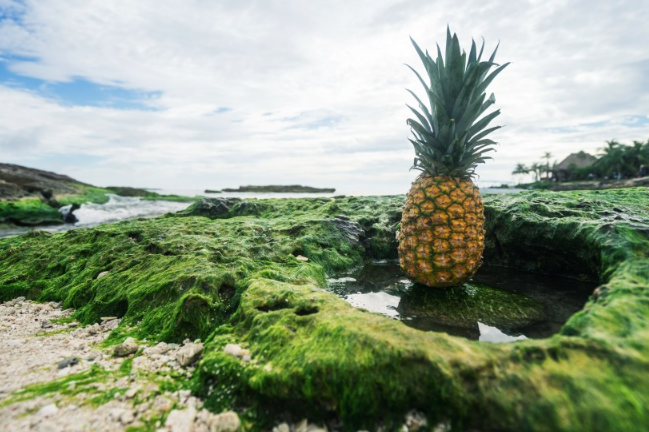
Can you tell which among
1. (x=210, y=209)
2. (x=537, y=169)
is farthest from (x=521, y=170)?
(x=210, y=209)

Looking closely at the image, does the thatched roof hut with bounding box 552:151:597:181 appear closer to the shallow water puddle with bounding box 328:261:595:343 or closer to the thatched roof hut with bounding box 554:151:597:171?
the thatched roof hut with bounding box 554:151:597:171

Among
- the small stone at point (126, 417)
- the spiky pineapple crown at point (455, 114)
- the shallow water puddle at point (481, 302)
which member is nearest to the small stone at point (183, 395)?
the small stone at point (126, 417)

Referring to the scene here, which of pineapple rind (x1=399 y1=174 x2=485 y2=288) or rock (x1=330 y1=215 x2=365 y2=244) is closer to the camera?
pineapple rind (x1=399 y1=174 x2=485 y2=288)

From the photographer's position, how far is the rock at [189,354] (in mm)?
2990

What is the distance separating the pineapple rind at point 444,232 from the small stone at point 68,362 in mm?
→ 4125

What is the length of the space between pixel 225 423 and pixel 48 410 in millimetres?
1295

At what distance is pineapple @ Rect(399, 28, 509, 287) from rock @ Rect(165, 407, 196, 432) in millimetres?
3378

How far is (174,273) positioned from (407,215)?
3534 mm

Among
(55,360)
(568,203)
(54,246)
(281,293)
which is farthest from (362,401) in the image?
(54,246)

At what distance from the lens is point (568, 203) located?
6020mm

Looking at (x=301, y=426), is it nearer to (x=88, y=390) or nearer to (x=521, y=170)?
(x=88, y=390)

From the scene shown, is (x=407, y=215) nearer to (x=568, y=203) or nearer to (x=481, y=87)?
(x=481, y=87)

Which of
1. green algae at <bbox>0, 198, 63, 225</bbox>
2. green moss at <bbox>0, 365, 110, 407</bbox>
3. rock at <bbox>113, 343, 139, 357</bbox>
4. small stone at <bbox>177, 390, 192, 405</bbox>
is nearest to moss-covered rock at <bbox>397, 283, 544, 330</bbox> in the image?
small stone at <bbox>177, 390, 192, 405</bbox>

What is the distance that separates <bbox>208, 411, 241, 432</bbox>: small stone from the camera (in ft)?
7.07
